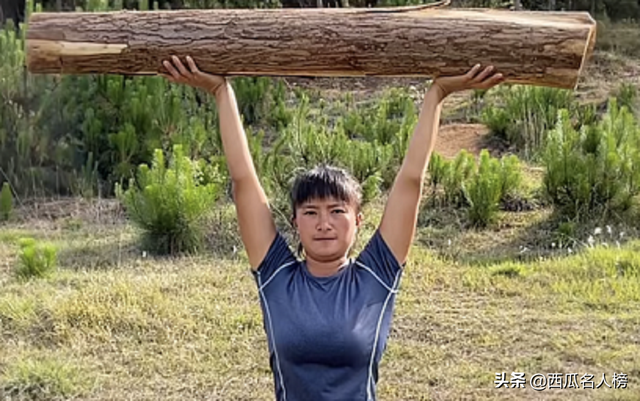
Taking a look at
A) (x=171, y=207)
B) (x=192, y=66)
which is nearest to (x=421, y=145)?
(x=192, y=66)

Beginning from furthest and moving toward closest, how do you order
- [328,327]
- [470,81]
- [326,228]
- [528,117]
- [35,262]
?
[528,117], [35,262], [470,81], [326,228], [328,327]

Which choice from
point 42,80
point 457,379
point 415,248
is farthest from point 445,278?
point 42,80

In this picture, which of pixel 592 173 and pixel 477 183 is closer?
pixel 592 173

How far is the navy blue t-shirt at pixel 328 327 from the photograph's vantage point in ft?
6.65

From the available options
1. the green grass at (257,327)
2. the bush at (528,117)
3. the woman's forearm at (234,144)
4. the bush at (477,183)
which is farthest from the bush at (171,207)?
the woman's forearm at (234,144)

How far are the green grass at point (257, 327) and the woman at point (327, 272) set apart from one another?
183cm

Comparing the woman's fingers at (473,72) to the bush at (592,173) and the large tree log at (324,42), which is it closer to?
the large tree log at (324,42)

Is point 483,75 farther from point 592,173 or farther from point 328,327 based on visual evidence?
point 592,173

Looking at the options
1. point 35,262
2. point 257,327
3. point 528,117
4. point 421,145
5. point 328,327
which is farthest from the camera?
point 528,117

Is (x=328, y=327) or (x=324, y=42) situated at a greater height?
(x=324, y=42)

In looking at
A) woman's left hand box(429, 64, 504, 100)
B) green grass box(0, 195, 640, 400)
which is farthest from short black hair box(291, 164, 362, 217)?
green grass box(0, 195, 640, 400)

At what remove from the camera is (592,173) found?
6.19 m

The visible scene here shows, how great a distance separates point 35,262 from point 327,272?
3.60 m

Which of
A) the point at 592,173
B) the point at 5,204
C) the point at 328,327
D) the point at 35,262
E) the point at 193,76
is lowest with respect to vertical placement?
the point at 5,204
